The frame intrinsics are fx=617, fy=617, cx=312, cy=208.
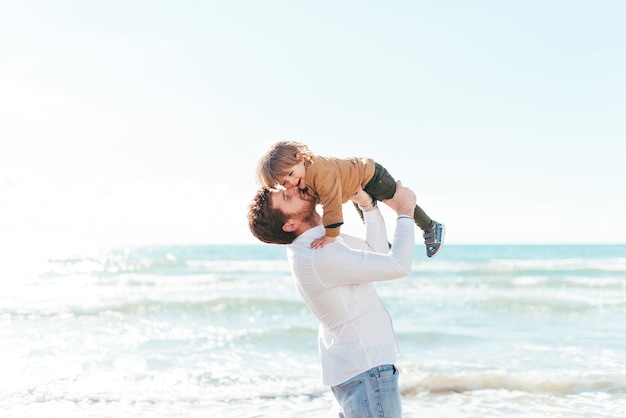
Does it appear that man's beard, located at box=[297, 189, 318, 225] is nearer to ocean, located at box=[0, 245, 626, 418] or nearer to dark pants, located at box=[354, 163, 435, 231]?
dark pants, located at box=[354, 163, 435, 231]

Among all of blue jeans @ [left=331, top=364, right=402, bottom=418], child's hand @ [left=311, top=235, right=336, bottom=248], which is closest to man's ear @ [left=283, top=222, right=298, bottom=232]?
child's hand @ [left=311, top=235, right=336, bottom=248]

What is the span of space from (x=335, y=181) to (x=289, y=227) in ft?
1.53

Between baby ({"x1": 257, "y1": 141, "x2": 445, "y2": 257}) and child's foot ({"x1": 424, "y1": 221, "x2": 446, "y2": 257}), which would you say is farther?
child's foot ({"x1": 424, "y1": 221, "x2": 446, "y2": 257})

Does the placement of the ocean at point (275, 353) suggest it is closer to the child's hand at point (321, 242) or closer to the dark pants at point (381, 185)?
the dark pants at point (381, 185)

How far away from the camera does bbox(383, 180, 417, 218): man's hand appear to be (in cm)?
278

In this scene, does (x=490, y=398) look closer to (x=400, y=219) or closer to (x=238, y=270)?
(x=400, y=219)

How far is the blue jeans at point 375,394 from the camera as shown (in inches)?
100

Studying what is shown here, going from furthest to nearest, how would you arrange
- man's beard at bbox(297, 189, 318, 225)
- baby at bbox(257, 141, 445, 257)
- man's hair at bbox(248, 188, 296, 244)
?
baby at bbox(257, 141, 445, 257) → man's beard at bbox(297, 189, 318, 225) → man's hair at bbox(248, 188, 296, 244)

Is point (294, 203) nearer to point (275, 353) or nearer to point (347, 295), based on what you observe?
point (347, 295)

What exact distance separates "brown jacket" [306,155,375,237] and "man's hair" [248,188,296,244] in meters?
0.21

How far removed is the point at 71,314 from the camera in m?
13.4

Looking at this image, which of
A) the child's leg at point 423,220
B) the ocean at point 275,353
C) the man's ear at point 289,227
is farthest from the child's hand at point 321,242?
the ocean at point 275,353

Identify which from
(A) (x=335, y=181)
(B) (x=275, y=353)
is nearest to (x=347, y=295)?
(A) (x=335, y=181)

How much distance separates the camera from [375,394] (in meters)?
2.55
